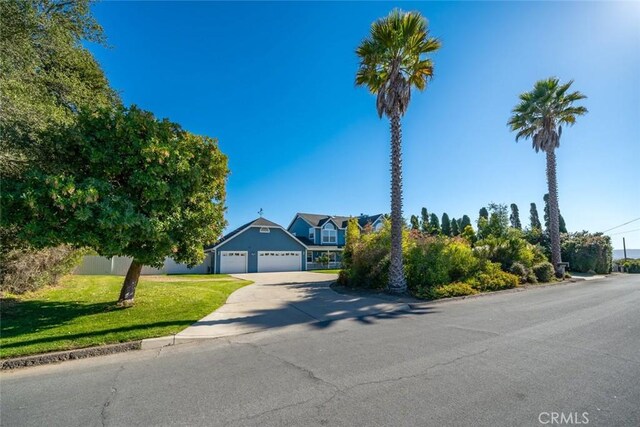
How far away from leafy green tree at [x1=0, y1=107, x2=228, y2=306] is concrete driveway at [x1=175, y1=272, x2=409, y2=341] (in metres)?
2.23

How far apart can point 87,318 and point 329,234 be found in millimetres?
28896

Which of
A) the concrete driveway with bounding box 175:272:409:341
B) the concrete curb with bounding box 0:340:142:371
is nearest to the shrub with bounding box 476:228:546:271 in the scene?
the concrete driveway with bounding box 175:272:409:341

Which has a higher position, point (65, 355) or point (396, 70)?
point (396, 70)

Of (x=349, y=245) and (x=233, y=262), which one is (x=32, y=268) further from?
(x=233, y=262)

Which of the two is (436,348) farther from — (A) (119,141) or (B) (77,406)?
(A) (119,141)

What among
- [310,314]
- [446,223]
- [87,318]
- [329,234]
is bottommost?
[310,314]

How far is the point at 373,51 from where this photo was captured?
41.3 feet

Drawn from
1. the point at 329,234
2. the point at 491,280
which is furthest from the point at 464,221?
the point at 491,280

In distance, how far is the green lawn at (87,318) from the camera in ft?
19.6

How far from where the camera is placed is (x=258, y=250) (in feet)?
95.2

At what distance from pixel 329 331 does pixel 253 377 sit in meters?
2.85

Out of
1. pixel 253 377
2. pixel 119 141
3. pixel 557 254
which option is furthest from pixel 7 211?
pixel 557 254
